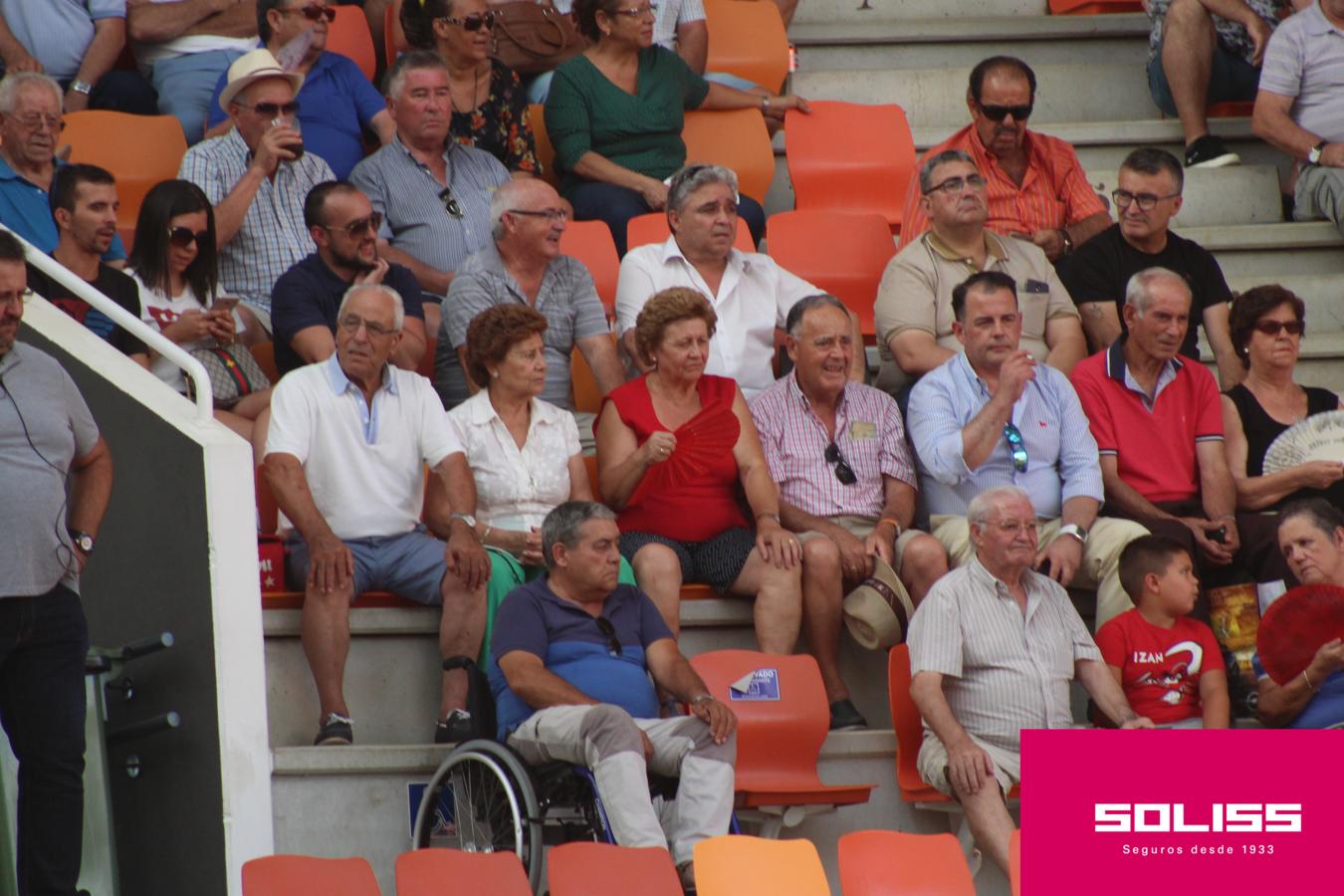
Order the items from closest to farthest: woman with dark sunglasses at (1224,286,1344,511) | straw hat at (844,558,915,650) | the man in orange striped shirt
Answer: straw hat at (844,558,915,650), woman with dark sunglasses at (1224,286,1344,511), the man in orange striped shirt

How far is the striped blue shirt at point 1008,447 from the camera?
581 cm

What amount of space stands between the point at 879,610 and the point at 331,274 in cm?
185

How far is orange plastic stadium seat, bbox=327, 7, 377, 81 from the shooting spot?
7.56m

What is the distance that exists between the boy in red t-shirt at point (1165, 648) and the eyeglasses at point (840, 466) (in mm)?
826

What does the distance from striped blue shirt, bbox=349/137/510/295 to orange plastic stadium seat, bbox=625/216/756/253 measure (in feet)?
1.50

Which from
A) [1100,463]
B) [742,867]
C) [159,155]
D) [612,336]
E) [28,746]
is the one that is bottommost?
[742,867]

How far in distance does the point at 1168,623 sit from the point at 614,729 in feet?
5.28

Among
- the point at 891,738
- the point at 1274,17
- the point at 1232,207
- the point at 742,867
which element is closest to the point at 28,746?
the point at 742,867

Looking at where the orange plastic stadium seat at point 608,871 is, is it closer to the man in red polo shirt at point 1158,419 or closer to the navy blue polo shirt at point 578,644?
the navy blue polo shirt at point 578,644

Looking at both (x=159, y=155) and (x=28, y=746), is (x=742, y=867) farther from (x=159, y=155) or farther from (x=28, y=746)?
(x=159, y=155)

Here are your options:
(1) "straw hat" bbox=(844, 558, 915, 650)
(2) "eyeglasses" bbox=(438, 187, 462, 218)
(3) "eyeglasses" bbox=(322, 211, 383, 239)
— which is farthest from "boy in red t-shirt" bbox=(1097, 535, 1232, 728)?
(2) "eyeglasses" bbox=(438, 187, 462, 218)

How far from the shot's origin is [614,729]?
4672mm

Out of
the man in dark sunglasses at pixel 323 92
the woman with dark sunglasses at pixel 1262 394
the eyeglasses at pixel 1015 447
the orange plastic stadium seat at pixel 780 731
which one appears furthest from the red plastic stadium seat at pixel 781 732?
the man in dark sunglasses at pixel 323 92

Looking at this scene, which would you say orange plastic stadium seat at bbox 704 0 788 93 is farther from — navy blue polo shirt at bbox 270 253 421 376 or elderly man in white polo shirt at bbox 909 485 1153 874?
elderly man in white polo shirt at bbox 909 485 1153 874
